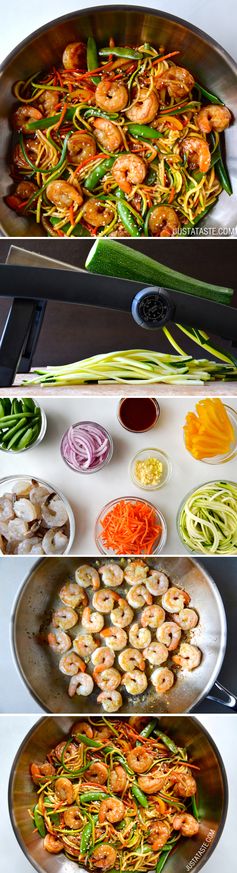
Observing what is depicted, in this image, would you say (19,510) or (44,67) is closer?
(19,510)

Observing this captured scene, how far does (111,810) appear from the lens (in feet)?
5.54

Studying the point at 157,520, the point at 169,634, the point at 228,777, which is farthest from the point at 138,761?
the point at 157,520

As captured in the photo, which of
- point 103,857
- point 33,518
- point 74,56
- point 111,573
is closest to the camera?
point 33,518

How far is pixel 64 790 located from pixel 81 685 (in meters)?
0.35

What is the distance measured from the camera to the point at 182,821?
1.70 m

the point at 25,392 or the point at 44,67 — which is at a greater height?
the point at 44,67

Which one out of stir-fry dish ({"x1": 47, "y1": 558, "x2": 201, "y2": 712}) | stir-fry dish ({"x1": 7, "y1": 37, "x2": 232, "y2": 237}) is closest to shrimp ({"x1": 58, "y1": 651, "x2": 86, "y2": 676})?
stir-fry dish ({"x1": 47, "y1": 558, "x2": 201, "y2": 712})

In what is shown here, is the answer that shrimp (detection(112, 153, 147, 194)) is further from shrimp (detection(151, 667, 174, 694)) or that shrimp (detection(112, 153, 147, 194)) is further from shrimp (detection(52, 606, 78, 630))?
shrimp (detection(151, 667, 174, 694))

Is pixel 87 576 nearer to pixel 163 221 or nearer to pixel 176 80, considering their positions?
pixel 163 221

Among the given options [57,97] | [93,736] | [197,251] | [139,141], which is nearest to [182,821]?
[93,736]

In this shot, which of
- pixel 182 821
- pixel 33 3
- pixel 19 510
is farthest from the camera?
pixel 33 3

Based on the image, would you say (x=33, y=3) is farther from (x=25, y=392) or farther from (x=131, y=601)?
(x=131, y=601)

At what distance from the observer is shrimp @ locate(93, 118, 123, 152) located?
1985 millimetres

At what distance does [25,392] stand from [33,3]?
4.49 ft
